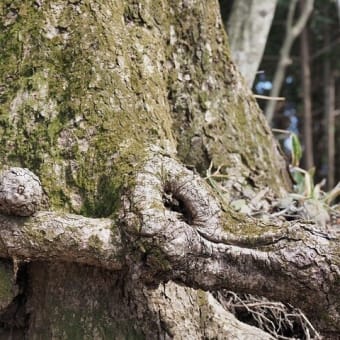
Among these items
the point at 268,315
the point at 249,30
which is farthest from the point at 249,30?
the point at 268,315

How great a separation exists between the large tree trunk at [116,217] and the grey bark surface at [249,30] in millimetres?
1411

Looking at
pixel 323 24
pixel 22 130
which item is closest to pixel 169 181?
pixel 22 130

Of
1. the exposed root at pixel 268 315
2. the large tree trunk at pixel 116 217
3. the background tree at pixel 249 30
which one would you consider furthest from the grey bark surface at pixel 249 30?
the exposed root at pixel 268 315

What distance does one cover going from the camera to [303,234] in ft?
3.87

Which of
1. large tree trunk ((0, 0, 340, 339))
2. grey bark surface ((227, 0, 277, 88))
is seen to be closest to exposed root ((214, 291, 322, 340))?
large tree trunk ((0, 0, 340, 339))

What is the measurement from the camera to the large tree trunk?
117 centimetres

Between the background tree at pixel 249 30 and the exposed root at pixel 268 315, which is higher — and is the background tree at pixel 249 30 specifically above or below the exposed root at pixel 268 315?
above

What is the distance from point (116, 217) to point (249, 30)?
2207mm

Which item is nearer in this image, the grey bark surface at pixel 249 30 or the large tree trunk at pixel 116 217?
the large tree trunk at pixel 116 217

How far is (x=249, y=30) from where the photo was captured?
3.22 metres

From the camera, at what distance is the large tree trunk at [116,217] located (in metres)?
1.17

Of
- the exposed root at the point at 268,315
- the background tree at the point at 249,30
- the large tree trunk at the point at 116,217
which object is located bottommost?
the exposed root at the point at 268,315

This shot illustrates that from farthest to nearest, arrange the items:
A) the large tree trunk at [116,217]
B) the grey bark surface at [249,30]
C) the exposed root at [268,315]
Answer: the grey bark surface at [249,30]
the exposed root at [268,315]
the large tree trunk at [116,217]

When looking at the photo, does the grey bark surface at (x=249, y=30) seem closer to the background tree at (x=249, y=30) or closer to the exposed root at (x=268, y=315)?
the background tree at (x=249, y=30)
